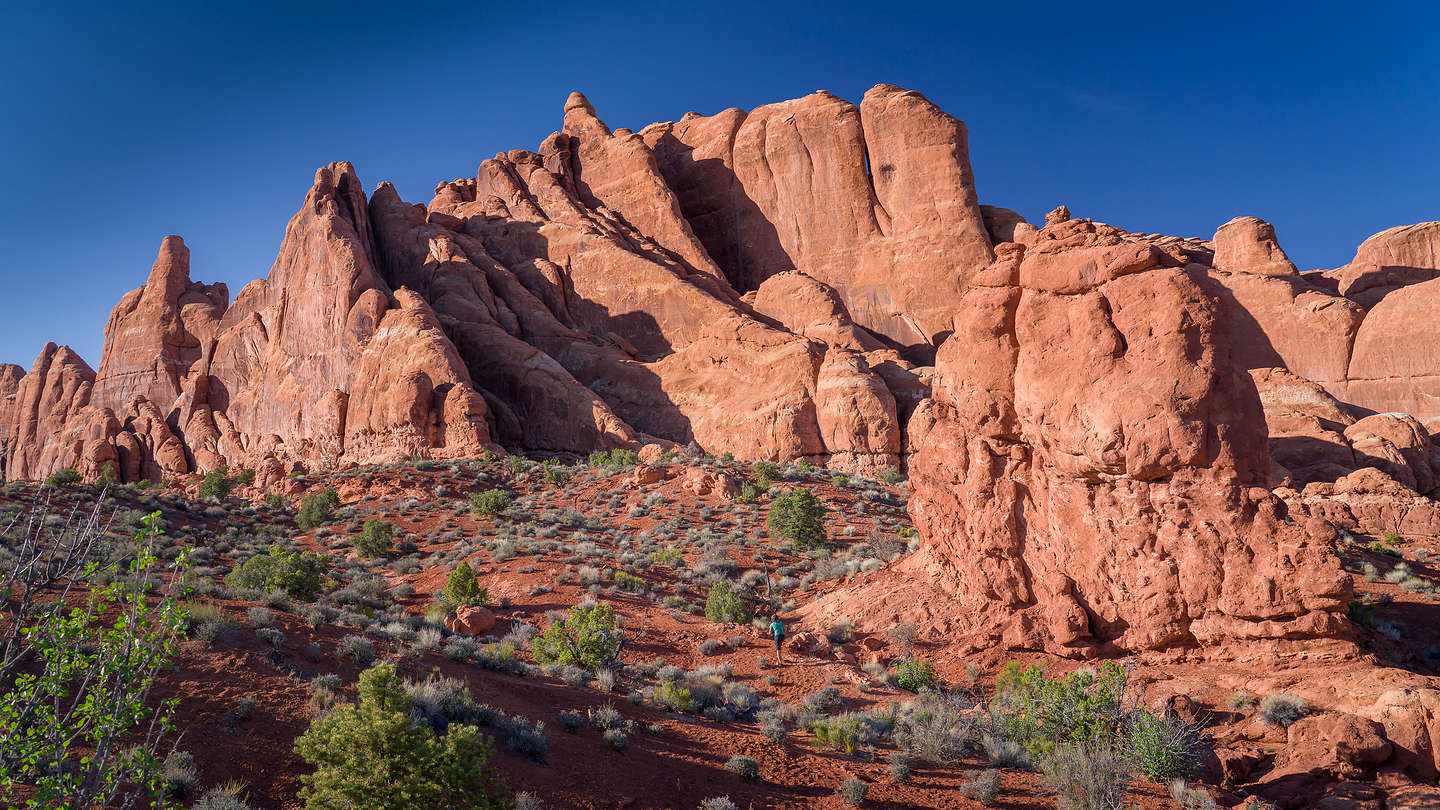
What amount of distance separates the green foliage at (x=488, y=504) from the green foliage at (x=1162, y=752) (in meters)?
23.0

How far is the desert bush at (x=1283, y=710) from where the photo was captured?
11.6 meters

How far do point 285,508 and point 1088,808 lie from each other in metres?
31.5

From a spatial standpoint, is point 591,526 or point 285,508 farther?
point 285,508

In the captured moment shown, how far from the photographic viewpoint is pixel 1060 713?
459 inches

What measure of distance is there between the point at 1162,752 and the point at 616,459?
1094 inches

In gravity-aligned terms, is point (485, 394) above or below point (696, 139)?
below

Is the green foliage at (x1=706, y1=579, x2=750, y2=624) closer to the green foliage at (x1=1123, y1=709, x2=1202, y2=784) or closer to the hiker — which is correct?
the hiker

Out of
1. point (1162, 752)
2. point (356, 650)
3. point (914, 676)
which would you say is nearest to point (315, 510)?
point (356, 650)

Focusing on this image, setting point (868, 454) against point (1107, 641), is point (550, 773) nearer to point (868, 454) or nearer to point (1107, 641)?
point (1107, 641)

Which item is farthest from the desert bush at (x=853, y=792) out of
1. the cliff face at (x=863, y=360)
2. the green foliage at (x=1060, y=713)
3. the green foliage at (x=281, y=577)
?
the green foliage at (x=281, y=577)

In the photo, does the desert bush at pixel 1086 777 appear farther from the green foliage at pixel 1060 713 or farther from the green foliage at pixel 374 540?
the green foliage at pixel 374 540

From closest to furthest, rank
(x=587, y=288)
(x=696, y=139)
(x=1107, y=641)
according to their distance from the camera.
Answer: (x=1107, y=641) < (x=587, y=288) < (x=696, y=139)

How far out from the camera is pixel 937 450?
1777cm

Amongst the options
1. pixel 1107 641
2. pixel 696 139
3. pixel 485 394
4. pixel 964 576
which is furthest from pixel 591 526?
pixel 696 139
